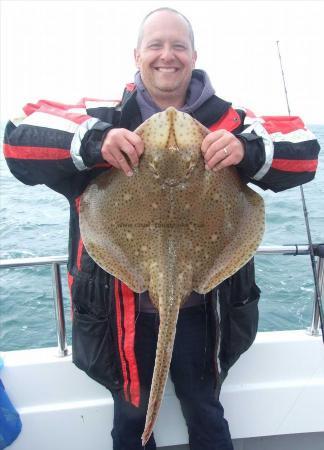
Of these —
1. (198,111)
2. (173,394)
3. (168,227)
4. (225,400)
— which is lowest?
(225,400)

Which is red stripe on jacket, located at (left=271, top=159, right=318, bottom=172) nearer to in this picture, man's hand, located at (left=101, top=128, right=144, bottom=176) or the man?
the man

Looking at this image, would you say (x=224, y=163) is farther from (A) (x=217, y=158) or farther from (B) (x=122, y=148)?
(B) (x=122, y=148)

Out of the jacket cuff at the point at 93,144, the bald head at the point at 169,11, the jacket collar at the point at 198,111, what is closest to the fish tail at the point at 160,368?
the jacket cuff at the point at 93,144

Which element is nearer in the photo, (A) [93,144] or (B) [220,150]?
(B) [220,150]

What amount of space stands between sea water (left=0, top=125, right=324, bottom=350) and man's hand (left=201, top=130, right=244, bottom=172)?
4903mm

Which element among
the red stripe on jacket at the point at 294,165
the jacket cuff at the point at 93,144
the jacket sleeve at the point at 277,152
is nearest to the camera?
the jacket cuff at the point at 93,144

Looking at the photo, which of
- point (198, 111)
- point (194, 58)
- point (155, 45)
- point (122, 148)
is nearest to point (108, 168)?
point (122, 148)

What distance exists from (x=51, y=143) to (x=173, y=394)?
215 cm

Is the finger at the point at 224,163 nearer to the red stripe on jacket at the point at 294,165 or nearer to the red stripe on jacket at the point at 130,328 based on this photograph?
the red stripe on jacket at the point at 294,165

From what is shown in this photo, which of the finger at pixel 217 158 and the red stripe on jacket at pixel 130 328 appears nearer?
the finger at pixel 217 158

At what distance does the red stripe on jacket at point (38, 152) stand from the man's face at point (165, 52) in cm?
71

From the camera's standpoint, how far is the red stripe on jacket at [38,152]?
233 cm

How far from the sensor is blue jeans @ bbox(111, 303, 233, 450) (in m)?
2.76

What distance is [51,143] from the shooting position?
233 centimetres
